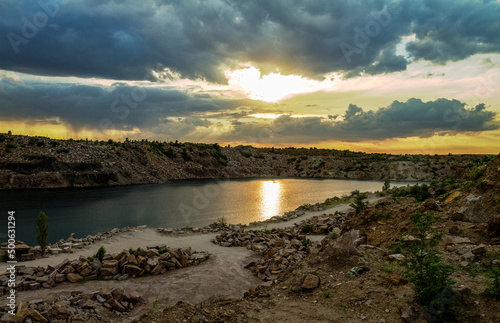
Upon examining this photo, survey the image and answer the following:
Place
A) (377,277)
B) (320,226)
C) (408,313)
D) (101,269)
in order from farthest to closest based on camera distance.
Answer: (320,226) < (101,269) < (377,277) < (408,313)

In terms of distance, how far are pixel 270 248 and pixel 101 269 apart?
8.64 metres

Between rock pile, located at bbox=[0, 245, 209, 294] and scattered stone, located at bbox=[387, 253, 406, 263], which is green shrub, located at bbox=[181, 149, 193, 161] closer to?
rock pile, located at bbox=[0, 245, 209, 294]

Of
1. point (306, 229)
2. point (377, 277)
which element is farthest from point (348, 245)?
point (306, 229)

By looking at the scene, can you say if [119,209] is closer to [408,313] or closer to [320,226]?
[320,226]

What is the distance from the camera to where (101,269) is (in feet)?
41.0

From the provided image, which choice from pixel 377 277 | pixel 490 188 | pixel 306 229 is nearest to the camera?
pixel 377 277

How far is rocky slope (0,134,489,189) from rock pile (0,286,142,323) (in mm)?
21012

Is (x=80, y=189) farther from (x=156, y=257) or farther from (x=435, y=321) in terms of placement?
(x=435, y=321)

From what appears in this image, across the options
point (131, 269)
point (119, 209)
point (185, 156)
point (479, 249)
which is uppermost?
point (185, 156)

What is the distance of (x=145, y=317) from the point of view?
26.4 feet

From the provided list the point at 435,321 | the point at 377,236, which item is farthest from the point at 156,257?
the point at 435,321

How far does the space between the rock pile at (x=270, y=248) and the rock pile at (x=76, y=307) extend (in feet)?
17.6

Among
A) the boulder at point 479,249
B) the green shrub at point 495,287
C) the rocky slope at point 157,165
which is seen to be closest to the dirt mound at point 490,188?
the boulder at point 479,249

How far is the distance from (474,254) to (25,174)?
60806 millimetres
